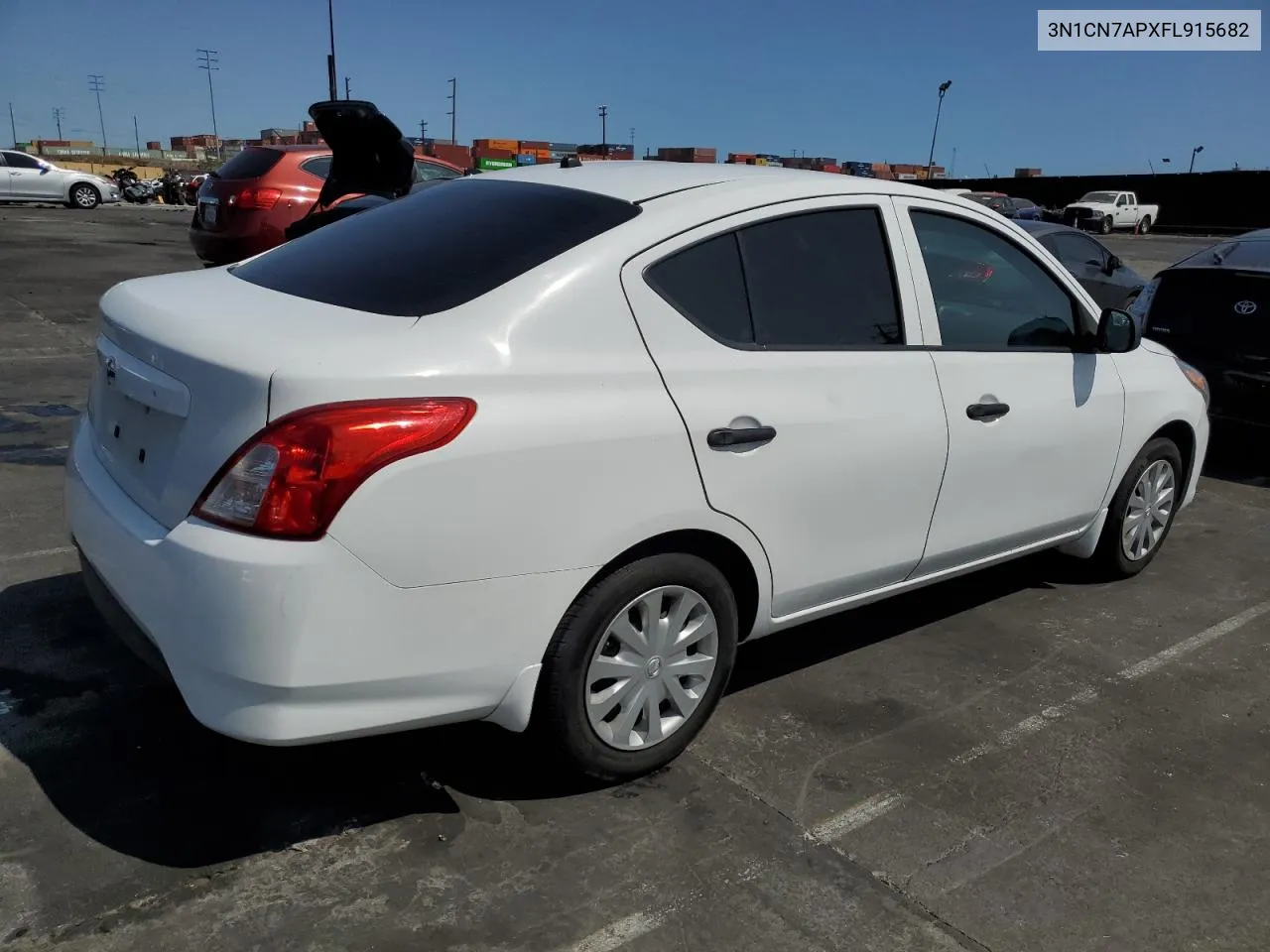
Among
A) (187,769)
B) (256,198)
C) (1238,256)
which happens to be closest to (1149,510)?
(1238,256)

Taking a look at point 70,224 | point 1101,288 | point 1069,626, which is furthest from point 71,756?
point 70,224

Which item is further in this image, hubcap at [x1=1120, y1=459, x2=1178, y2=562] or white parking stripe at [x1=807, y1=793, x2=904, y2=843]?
hubcap at [x1=1120, y1=459, x2=1178, y2=562]

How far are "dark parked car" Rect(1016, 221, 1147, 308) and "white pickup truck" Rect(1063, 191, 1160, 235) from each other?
30.1 m

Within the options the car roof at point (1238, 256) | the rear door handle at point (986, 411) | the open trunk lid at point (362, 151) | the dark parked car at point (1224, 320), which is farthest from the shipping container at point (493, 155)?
the rear door handle at point (986, 411)

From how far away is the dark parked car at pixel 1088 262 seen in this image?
10312 mm

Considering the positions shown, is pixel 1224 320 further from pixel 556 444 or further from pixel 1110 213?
pixel 1110 213

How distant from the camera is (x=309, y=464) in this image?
7.50 ft

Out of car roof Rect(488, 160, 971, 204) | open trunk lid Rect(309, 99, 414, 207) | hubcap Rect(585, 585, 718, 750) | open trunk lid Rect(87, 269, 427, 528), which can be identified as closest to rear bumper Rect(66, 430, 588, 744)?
open trunk lid Rect(87, 269, 427, 528)

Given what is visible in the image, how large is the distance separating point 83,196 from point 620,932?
107ft

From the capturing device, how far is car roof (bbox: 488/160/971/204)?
3.18 meters

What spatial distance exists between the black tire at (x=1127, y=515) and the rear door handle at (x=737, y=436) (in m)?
2.29

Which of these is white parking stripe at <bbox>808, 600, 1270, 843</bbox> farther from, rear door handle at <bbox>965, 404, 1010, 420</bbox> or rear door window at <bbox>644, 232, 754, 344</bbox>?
rear door window at <bbox>644, 232, 754, 344</bbox>

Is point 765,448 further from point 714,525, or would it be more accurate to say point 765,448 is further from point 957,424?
point 957,424

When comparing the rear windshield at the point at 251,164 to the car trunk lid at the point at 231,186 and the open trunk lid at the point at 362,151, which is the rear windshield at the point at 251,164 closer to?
the car trunk lid at the point at 231,186
